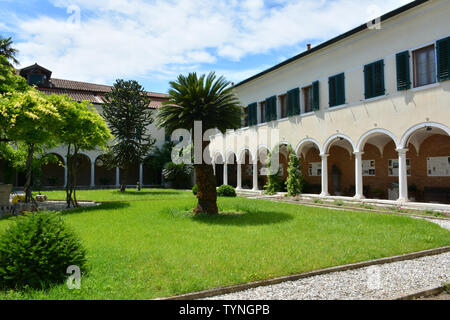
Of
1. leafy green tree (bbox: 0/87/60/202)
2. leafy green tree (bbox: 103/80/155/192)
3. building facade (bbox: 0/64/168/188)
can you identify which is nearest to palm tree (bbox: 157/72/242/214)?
leafy green tree (bbox: 0/87/60/202)

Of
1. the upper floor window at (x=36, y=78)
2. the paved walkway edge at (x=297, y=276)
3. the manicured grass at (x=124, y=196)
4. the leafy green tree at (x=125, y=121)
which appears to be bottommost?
the paved walkway edge at (x=297, y=276)

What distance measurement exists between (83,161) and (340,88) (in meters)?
29.5

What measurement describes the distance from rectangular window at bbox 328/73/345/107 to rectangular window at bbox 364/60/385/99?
1404 millimetres

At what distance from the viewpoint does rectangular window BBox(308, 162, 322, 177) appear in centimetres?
2245

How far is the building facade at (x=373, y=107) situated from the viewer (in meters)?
13.8

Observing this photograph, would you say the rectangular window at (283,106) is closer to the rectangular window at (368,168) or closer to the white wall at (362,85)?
the white wall at (362,85)

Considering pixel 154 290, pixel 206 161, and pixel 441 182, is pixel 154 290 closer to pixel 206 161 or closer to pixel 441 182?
pixel 206 161

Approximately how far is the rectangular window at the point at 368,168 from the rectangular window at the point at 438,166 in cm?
319

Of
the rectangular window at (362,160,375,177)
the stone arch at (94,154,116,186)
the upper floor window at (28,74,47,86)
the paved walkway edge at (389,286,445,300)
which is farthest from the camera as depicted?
the stone arch at (94,154,116,186)

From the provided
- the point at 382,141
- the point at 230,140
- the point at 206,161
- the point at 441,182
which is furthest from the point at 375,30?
the point at 230,140

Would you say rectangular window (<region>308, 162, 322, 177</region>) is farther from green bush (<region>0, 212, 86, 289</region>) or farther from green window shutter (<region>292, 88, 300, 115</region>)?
green bush (<region>0, 212, 86, 289</region>)

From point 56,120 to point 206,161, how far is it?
21.4 feet

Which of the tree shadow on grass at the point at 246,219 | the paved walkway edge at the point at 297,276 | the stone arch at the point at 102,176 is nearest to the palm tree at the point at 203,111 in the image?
the tree shadow on grass at the point at 246,219
